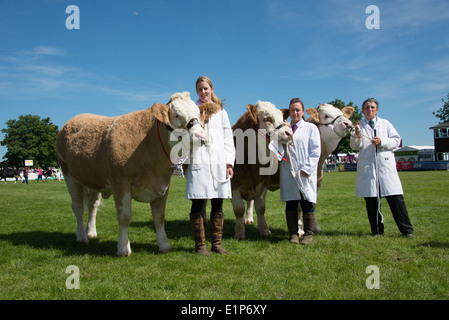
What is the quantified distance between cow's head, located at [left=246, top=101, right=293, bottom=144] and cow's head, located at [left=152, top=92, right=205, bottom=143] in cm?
148

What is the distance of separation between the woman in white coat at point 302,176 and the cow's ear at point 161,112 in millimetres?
2291

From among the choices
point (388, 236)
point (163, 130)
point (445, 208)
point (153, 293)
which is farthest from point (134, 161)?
point (445, 208)

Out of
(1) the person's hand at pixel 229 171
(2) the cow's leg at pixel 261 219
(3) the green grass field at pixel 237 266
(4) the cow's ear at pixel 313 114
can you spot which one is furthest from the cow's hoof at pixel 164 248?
(4) the cow's ear at pixel 313 114

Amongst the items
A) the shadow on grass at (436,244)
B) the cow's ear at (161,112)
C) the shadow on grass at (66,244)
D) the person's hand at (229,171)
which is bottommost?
the shadow on grass at (436,244)

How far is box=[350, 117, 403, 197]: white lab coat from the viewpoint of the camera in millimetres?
6191

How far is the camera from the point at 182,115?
15.2ft

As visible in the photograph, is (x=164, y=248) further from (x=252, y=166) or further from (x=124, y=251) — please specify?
(x=252, y=166)

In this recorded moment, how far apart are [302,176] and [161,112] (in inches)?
103

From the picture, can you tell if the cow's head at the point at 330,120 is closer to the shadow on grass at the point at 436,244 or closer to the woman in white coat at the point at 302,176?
the woman in white coat at the point at 302,176

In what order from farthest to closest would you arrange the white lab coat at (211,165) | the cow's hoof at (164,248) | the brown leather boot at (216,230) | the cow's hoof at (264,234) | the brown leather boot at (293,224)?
the cow's hoof at (264,234) → the brown leather boot at (293,224) → the cow's hoof at (164,248) → the brown leather boot at (216,230) → the white lab coat at (211,165)

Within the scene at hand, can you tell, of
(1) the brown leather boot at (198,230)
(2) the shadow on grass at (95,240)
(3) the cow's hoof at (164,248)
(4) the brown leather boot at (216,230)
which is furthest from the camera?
(2) the shadow on grass at (95,240)

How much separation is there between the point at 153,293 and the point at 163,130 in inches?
95.8

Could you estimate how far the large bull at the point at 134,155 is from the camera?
4.78 metres

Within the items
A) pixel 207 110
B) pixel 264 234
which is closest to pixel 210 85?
pixel 207 110
